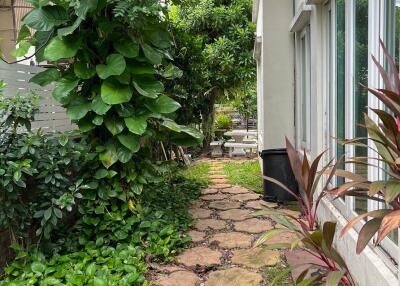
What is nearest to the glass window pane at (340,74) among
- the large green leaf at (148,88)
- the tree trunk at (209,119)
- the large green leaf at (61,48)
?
the large green leaf at (148,88)

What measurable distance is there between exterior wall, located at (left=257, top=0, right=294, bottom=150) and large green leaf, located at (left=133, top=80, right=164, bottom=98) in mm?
2615

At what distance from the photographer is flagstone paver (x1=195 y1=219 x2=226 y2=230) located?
4.17 m

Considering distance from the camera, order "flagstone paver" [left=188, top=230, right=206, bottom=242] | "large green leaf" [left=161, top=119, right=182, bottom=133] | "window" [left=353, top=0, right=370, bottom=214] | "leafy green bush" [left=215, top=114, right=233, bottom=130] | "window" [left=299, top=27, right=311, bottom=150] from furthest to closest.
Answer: "leafy green bush" [left=215, top=114, right=233, bottom=130], "window" [left=299, top=27, right=311, bottom=150], "flagstone paver" [left=188, top=230, right=206, bottom=242], "large green leaf" [left=161, top=119, right=182, bottom=133], "window" [left=353, top=0, right=370, bottom=214]

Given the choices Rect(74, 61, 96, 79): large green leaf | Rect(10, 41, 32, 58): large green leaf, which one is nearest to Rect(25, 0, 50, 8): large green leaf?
Rect(10, 41, 32, 58): large green leaf

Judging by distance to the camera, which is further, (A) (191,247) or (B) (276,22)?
(B) (276,22)

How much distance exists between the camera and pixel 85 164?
3445 mm

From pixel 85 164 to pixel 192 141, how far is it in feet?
3.56

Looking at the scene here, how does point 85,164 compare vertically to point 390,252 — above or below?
above

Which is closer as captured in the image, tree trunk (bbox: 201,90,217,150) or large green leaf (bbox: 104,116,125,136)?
large green leaf (bbox: 104,116,125,136)

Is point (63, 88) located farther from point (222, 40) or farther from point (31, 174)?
point (222, 40)

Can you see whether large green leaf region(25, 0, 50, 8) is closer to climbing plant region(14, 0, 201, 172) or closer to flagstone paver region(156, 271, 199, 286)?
climbing plant region(14, 0, 201, 172)

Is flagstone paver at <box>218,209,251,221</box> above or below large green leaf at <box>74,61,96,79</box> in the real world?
below

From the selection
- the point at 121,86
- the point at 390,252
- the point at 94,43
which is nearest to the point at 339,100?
the point at 390,252

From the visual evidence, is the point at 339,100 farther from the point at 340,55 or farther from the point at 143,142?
the point at 143,142
